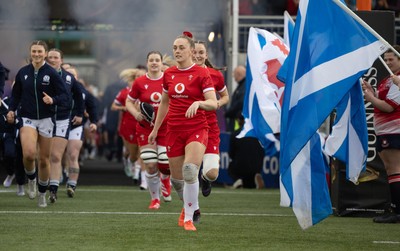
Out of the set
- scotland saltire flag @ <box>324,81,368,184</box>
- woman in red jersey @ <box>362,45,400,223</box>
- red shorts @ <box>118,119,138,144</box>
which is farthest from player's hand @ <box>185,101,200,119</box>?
red shorts @ <box>118,119,138,144</box>

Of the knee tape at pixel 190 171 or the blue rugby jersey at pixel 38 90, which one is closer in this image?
the knee tape at pixel 190 171

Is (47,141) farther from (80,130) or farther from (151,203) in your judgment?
(80,130)

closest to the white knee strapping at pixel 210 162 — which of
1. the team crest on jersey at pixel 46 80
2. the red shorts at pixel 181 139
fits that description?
the red shorts at pixel 181 139

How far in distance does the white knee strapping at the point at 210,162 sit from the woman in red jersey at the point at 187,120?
12.3 inches

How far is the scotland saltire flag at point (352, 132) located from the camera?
1236 cm

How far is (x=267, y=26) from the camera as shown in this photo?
22516 millimetres

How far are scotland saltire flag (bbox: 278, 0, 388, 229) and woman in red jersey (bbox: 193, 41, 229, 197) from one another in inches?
57.0

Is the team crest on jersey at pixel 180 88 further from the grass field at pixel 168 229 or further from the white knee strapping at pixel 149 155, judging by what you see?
the white knee strapping at pixel 149 155

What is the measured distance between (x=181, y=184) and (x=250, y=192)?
6294 mm

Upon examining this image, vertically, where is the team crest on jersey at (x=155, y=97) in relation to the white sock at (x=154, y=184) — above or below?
above

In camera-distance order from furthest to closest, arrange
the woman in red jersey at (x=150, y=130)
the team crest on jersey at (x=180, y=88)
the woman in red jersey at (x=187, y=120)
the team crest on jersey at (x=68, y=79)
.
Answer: the team crest on jersey at (x=68, y=79) < the woman in red jersey at (x=150, y=130) < the team crest on jersey at (x=180, y=88) < the woman in red jersey at (x=187, y=120)

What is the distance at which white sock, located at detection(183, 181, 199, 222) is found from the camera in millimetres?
12414

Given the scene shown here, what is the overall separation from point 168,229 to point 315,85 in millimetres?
2199

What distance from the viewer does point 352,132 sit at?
496 inches
